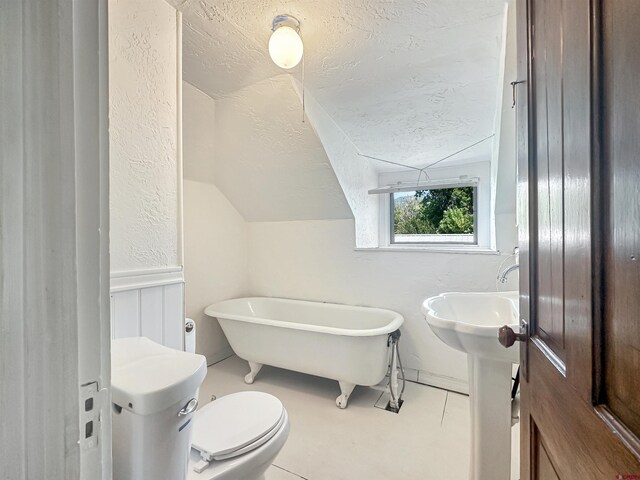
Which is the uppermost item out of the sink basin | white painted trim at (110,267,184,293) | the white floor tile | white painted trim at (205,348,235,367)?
white painted trim at (110,267,184,293)

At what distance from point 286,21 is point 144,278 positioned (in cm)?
135

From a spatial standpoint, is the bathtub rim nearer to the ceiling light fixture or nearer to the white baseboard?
the white baseboard

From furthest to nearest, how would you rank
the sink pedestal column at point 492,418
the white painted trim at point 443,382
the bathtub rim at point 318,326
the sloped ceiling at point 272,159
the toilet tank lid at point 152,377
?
1. the white painted trim at point 443,382
2. the sloped ceiling at point 272,159
3. the bathtub rim at point 318,326
4. the sink pedestal column at point 492,418
5. the toilet tank lid at point 152,377

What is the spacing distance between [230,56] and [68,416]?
1848 millimetres

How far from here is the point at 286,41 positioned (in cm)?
134

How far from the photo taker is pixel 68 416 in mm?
399

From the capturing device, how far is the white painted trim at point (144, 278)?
3.75ft

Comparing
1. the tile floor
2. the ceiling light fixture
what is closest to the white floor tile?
the tile floor

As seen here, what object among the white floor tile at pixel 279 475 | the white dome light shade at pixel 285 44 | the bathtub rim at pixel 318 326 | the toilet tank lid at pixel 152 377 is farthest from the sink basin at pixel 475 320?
the white dome light shade at pixel 285 44

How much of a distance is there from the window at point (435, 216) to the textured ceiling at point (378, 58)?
0.62m

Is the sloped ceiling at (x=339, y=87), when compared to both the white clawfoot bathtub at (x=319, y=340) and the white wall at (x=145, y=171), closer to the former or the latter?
the white wall at (x=145, y=171)

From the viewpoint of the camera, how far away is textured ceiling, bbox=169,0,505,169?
4.28ft

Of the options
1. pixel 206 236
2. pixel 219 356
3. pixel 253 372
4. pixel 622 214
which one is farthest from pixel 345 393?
pixel 622 214

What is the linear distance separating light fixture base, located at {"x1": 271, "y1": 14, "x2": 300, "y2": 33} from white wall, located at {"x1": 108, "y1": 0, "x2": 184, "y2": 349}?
18.5 inches
